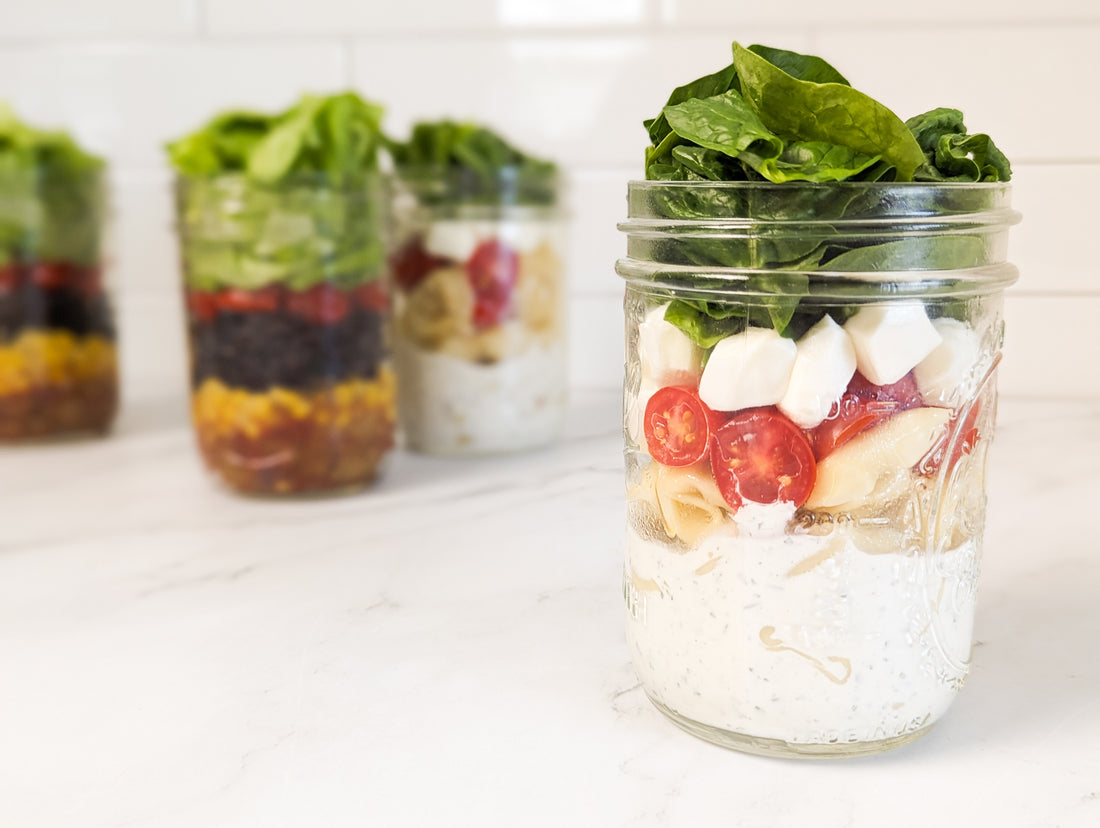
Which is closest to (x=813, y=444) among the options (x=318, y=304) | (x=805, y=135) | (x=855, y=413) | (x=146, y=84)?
(x=855, y=413)

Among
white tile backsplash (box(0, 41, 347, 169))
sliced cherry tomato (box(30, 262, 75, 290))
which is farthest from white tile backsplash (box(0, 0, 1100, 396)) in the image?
sliced cherry tomato (box(30, 262, 75, 290))

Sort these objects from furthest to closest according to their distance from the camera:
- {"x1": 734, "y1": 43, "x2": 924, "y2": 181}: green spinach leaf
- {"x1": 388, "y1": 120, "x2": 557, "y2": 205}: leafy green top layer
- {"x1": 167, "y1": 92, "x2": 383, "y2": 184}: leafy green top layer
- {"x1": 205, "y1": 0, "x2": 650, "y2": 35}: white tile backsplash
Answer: {"x1": 205, "y1": 0, "x2": 650, "y2": 35}: white tile backsplash
{"x1": 388, "y1": 120, "x2": 557, "y2": 205}: leafy green top layer
{"x1": 167, "y1": 92, "x2": 383, "y2": 184}: leafy green top layer
{"x1": 734, "y1": 43, "x2": 924, "y2": 181}: green spinach leaf

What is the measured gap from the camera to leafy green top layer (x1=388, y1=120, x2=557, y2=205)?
1.03 metres

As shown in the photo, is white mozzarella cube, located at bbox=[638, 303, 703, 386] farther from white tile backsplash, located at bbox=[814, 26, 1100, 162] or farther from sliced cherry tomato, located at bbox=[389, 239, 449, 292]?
white tile backsplash, located at bbox=[814, 26, 1100, 162]

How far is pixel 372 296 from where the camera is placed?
0.97 metres

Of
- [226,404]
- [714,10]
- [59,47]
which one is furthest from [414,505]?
[59,47]

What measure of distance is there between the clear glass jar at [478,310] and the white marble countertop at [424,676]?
4.5 inches

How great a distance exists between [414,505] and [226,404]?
18cm

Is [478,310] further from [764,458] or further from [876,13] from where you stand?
[764,458]

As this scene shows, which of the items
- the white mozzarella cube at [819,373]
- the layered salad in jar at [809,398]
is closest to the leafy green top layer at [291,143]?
the layered salad in jar at [809,398]

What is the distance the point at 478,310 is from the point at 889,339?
2.12 feet

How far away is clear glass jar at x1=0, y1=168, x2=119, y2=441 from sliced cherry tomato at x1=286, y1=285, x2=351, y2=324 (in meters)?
0.36

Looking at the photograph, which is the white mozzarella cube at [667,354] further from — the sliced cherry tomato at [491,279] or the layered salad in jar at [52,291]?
the layered salad in jar at [52,291]

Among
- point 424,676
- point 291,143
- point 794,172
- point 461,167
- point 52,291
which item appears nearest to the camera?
point 794,172
